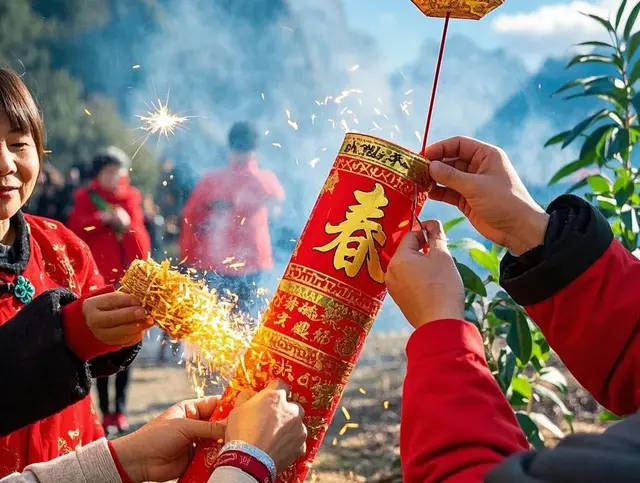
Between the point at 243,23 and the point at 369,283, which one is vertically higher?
the point at 243,23

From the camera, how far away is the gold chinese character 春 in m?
1.15

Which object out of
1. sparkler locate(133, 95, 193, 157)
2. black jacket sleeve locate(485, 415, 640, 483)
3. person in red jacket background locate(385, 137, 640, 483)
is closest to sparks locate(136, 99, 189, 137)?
sparkler locate(133, 95, 193, 157)

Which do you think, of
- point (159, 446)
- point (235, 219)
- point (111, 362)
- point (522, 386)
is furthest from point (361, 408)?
point (159, 446)

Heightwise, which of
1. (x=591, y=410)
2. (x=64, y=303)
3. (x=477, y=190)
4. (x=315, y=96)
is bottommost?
(x=64, y=303)

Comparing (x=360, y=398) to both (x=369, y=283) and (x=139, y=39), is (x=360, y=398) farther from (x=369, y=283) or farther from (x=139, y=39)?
(x=369, y=283)

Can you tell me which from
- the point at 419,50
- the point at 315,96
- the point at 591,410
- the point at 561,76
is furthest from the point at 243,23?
the point at 591,410

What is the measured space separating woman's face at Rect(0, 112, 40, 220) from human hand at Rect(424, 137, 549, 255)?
75cm

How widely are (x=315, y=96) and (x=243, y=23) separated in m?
0.76

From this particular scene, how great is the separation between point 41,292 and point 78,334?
0.22 metres

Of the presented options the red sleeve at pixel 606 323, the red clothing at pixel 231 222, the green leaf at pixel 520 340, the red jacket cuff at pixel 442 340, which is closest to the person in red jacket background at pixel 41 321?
the red jacket cuff at pixel 442 340

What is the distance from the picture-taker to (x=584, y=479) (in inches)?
18.8

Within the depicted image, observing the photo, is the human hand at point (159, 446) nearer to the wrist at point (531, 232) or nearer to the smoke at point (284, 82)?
the wrist at point (531, 232)

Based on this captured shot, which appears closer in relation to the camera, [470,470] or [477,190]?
[470,470]

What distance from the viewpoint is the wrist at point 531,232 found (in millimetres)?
1122
